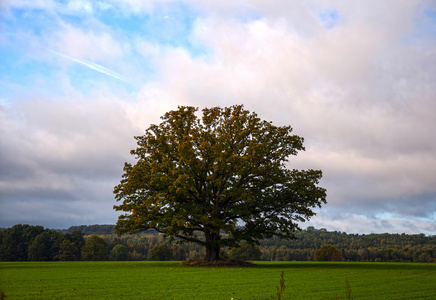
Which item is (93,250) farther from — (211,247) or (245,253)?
(211,247)

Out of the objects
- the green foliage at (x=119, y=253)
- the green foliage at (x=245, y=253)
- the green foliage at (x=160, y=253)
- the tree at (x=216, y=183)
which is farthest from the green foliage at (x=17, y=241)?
the tree at (x=216, y=183)

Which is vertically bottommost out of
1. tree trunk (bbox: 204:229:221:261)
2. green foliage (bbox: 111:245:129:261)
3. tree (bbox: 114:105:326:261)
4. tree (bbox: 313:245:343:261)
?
green foliage (bbox: 111:245:129:261)

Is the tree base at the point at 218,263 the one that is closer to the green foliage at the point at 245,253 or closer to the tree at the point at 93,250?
the green foliage at the point at 245,253

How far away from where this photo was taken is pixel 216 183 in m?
36.9

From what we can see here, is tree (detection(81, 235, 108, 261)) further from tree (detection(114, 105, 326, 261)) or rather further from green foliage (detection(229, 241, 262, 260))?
tree (detection(114, 105, 326, 261))

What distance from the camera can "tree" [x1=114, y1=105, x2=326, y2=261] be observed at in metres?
36.8

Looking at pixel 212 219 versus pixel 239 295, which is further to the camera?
pixel 212 219

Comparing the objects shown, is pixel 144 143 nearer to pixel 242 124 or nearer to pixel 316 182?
pixel 242 124

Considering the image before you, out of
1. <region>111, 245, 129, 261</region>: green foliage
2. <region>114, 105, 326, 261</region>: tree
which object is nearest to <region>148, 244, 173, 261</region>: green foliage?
<region>111, 245, 129, 261</region>: green foliage

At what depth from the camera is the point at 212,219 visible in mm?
36438

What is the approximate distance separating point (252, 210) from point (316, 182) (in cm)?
795

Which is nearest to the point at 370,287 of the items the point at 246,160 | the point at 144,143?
the point at 246,160

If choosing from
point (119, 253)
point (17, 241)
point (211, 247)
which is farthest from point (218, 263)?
point (17, 241)

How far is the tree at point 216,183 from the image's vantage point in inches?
1449
